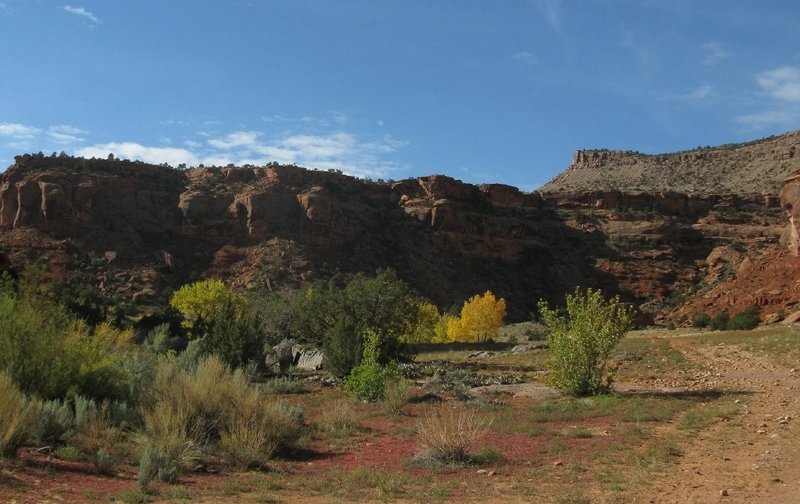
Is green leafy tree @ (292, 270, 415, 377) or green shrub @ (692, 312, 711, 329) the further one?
green shrub @ (692, 312, 711, 329)

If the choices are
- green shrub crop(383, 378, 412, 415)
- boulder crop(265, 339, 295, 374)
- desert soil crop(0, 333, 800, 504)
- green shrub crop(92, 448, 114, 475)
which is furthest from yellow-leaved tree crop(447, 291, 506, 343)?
green shrub crop(92, 448, 114, 475)

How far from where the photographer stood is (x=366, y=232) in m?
76.6

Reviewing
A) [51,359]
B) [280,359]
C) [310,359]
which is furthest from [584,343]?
[280,359]

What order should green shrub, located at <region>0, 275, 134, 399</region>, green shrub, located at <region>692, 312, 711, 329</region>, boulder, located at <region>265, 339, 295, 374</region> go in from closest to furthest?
green shrub, located at <region>0, 275, 134, 399</region>, boulder, located at <region>265, 339, 295, 374</region>, green shrub, located at <region>692, 312, 711, 329</region>

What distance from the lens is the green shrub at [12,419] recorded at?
8.70 metres

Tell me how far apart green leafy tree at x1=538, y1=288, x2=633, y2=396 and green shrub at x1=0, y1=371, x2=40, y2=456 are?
11918mm

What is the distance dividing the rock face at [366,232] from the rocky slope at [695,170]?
854cm

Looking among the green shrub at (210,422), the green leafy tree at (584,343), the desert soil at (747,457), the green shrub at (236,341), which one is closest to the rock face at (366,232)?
the green shrub at (236,341)

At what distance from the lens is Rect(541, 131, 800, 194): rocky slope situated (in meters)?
91.2

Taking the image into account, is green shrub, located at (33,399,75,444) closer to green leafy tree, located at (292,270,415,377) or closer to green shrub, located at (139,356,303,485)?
green shrub, located at (139,356,303,485)

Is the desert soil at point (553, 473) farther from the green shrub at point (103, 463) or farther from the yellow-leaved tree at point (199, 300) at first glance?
the yellow-leaved tree at point (199, 300)

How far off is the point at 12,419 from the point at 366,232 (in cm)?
6782

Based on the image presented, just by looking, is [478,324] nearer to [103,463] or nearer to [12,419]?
[103,463]

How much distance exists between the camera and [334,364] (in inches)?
933
